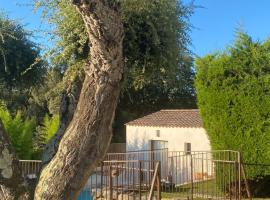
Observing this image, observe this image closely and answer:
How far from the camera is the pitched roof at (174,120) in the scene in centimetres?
1964

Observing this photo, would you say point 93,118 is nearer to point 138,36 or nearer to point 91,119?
point 91,119

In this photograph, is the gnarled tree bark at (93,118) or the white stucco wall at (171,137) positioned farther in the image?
the white stucco wall at (171,137)

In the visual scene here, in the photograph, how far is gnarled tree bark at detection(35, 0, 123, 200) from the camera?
10.3 ft

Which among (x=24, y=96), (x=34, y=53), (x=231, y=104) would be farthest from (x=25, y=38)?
(x=24, y=96)

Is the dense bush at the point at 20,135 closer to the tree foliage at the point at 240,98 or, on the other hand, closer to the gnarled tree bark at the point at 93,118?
the tree foliage at the point at 240,98

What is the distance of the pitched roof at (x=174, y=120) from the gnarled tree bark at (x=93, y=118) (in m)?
15.9

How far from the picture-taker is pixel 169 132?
2020cm

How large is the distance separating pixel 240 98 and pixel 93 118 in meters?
10.2

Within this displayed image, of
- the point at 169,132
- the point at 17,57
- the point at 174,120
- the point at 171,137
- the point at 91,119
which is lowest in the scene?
the point at 91,119

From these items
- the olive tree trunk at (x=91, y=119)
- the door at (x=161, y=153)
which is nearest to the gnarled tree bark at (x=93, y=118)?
the olive tree trunk at (x=91, y=119)

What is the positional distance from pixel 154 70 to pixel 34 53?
7.51 meters

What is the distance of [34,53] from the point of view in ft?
46.3

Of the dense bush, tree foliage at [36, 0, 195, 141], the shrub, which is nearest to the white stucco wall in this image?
the shrub

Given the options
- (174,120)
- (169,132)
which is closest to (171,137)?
(169,132)
